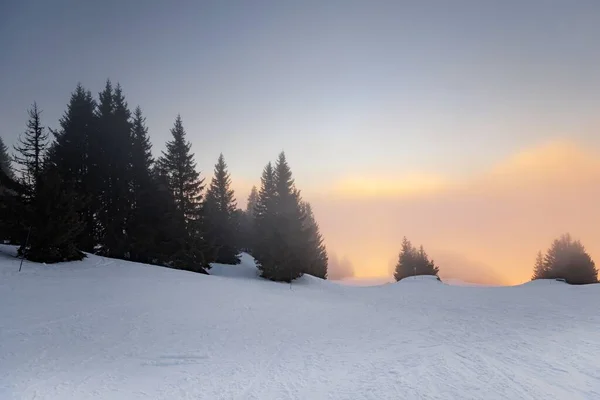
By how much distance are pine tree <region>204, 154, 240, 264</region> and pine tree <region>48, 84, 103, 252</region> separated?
33.0ft

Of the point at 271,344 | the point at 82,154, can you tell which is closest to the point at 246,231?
the point at 82,154

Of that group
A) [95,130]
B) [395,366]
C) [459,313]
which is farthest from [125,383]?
[95,130]

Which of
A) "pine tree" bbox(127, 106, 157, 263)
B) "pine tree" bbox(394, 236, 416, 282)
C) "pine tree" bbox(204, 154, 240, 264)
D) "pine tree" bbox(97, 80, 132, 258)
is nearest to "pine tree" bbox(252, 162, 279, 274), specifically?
"pine tree" bbox(204, 154, 240, 264)

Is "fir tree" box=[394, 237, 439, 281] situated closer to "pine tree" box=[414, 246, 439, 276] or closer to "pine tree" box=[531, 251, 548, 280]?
"pine tree" box=[414, 246, 439, 276]

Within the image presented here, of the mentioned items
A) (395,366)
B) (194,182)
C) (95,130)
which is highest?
(95,130)

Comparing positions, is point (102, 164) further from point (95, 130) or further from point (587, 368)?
point (587, 368)

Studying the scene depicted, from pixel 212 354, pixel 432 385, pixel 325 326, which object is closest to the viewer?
pixel 432 385

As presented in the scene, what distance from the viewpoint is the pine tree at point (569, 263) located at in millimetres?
36688

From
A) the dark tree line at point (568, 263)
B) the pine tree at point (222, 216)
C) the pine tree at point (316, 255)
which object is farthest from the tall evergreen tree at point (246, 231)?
the dark tree line at point (568, 263)

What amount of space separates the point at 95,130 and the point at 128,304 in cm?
2491

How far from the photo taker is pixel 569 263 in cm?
3931

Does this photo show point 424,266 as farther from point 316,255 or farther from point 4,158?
point 4,158

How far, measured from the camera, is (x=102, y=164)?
100 feet

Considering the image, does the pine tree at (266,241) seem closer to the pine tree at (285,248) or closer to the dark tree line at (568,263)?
the pine tree at (285,248)
